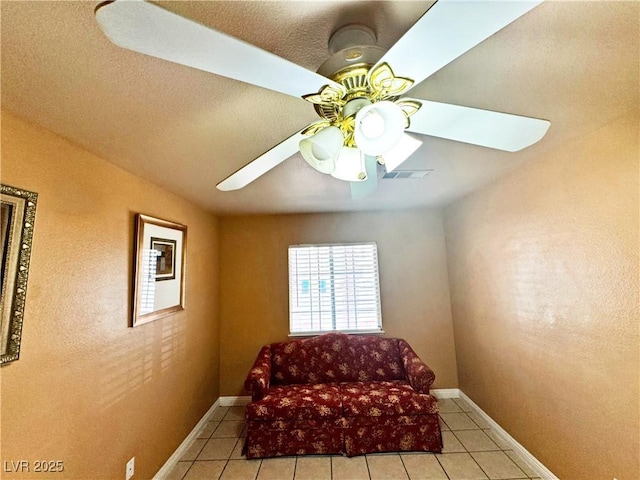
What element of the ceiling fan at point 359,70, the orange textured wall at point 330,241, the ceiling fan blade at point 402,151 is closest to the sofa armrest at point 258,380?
the orange textured wall at point 330,241

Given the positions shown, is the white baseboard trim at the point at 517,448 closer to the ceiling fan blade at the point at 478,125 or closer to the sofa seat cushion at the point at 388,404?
the sofa seat cushion at the point at 388,404

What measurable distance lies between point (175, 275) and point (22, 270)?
1.32 metres

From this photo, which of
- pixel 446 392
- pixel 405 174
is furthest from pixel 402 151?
pixel 446 392

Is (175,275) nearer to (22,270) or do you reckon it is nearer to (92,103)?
(22,270)

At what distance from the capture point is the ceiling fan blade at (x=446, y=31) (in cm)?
57

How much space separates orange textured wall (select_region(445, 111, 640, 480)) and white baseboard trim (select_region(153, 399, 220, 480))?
2847 mm

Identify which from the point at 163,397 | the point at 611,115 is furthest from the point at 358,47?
the point at 163,397

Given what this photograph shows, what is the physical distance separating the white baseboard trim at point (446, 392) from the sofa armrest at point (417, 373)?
2.63 ft

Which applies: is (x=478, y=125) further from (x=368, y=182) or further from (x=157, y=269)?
(x=157, y=269)

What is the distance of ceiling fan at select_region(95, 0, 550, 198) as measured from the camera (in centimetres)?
58

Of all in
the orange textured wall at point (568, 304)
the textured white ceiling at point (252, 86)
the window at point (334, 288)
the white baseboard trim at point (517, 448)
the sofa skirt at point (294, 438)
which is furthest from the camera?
the window at point (334, 288)

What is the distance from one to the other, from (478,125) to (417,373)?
239cm

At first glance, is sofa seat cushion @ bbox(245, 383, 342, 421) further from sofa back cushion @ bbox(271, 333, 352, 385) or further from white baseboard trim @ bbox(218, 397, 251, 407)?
white baseboard trim @ bbox(218, 397, 251, 407)

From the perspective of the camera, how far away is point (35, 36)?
2.88ft
